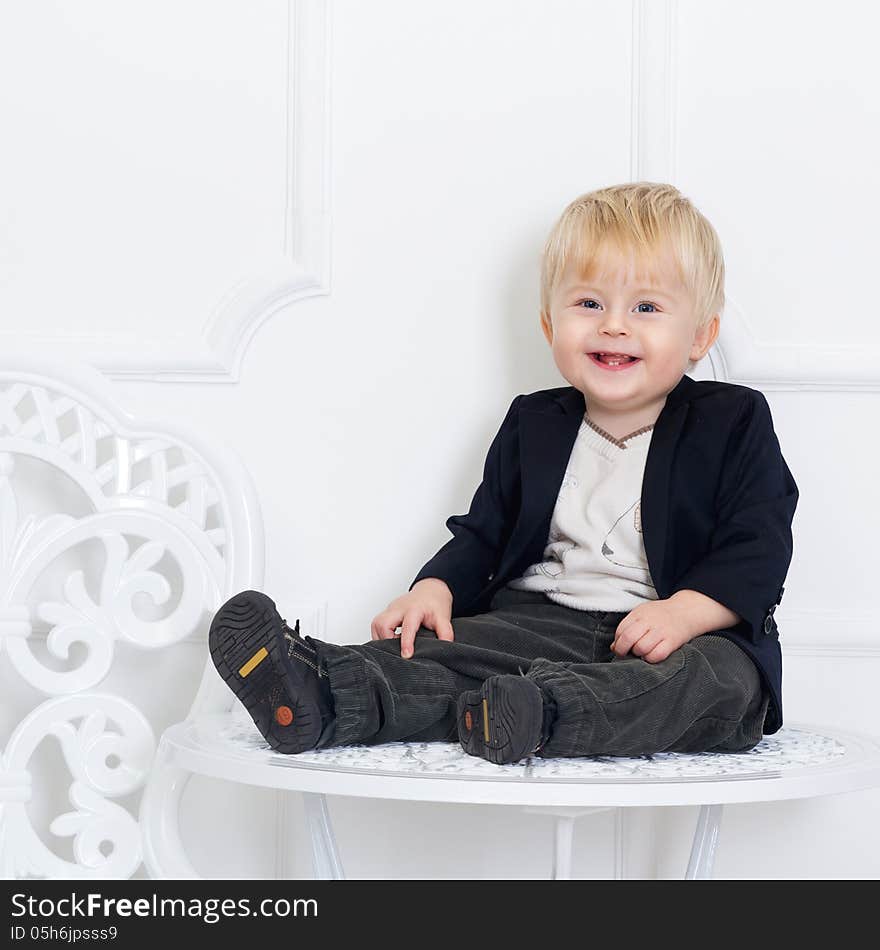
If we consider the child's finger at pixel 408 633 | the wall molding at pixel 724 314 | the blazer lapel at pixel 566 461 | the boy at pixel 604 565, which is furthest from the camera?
the wall molding at pixel 724 314

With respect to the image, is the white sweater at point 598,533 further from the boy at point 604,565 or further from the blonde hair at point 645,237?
the blonde hair at point 645,237

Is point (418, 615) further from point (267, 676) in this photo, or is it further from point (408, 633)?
point (267, 676)

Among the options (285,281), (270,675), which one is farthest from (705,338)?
(270,675)

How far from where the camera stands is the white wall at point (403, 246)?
1.34m

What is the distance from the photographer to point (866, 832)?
133 cm

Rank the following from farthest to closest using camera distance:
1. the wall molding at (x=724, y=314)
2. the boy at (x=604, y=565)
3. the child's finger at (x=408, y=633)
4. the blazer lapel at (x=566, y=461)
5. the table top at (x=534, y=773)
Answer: the wall molding at (x=724, y=314), the blazer lapel at (x=566, y=461), the child's finger at (x=408, y=633), the boy at (x=604, y=565), the table top at (x=534, y=773)

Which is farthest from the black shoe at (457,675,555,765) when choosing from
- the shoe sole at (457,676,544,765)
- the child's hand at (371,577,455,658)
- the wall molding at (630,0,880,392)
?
the wall molding at (630,0,880,392)

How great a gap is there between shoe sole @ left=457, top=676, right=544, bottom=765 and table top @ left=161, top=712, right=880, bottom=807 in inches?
0.6

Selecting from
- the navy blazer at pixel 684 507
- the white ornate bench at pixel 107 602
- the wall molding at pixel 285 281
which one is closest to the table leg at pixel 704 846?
the white ornate bench at pixel 107 602

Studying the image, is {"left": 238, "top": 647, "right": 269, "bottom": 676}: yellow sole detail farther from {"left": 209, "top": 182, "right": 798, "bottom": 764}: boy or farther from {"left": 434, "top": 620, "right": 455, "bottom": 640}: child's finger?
{"left": 434, "top": 620, "right": 455, "bottom": 640}: child's finger

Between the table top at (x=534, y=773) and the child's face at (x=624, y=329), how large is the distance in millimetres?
378

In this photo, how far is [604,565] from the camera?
3.86 ft

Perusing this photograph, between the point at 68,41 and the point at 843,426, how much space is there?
3.25 feet

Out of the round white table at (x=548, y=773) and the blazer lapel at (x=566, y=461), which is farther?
the blazer lapel at (x=566, y=461)
